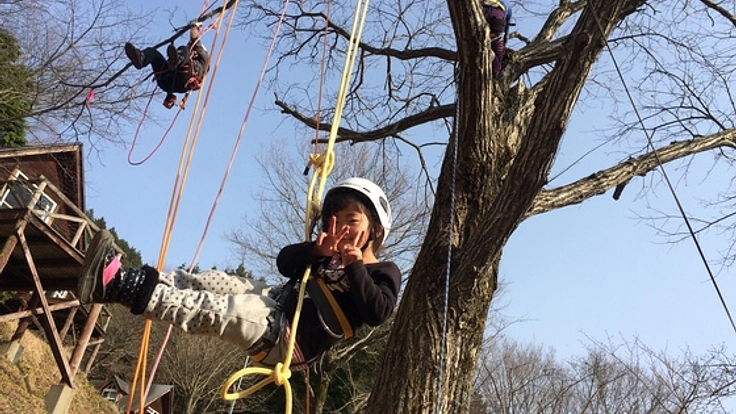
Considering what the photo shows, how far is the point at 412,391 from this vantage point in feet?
8.09

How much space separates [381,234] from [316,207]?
0.95 ft

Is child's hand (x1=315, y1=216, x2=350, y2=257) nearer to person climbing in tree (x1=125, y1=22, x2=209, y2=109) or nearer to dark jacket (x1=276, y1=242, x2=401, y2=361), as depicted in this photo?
dark jacket (x1=276, y1=242, x2=401, y2=361)

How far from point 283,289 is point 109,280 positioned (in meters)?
0.60

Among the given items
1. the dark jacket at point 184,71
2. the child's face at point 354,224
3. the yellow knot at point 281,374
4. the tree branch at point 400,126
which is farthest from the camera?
the dark jacket at point 184,71

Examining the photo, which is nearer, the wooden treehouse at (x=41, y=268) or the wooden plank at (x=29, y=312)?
the wooden treehouse at (x=41, y=268)

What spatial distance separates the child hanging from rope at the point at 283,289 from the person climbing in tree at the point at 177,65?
2937mm

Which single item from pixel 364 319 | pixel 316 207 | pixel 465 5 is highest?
pixel 465 5

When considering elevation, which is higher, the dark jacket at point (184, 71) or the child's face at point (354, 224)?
the dark jacket at point (184, 71)

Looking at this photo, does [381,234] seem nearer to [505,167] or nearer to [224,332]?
[224,332]

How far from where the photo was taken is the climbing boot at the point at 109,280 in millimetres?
1727

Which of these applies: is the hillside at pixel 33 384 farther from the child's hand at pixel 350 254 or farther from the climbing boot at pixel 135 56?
the child's hand at pixel 350 254

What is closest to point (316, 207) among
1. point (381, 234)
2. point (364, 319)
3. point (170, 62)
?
point (381, 234)

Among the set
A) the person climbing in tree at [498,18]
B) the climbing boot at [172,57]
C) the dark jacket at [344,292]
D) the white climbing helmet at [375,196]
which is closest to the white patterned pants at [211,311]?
the dark jacket at [344,292]

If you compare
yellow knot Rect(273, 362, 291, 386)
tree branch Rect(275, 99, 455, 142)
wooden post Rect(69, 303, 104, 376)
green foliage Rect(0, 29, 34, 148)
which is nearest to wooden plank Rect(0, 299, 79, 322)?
wooden post Rect(69, 303, 104, 376)
